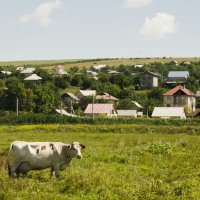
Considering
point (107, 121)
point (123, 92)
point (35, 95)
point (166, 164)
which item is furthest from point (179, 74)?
point (166, 164)

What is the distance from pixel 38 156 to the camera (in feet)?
47.3

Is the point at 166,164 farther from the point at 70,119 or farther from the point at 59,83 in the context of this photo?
the point at 59,83

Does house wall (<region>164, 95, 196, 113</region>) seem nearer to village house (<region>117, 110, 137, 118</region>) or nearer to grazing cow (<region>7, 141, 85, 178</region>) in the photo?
village house (<region>117, 110, 137, 118</region>)

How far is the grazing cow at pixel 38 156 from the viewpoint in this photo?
14.4m

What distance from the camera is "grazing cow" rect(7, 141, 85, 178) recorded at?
1437 cm

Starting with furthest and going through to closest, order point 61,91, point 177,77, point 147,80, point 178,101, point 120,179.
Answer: point 177,77
point 147,80
point 61,91
point 178,101
point 120,179

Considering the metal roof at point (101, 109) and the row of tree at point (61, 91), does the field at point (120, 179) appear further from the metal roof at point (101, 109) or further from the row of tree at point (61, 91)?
the row of tree at point (61, 91)

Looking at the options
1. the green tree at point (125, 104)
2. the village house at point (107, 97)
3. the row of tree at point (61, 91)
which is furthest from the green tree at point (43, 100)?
the green tree at point (125, 104)

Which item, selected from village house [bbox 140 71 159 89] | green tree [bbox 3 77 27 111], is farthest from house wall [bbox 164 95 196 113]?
green tree [bbox 3 77 27 111]

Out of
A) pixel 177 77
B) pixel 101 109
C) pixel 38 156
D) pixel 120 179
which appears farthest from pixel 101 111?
pixel 120 179

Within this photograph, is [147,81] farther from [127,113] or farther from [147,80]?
[127,113]

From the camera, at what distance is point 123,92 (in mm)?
99812

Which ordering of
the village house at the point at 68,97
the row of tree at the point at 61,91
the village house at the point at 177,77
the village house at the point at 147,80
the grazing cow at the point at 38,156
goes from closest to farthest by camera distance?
1. the grazing cow at the point at 38,156
2. the row of tree at the point at 61,91
3. the village house at the point at 68,97
4. the village house at the point at 147,80
5. the village house at the point at 177,77

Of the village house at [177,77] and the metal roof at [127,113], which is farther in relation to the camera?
the village house at [177,77]
